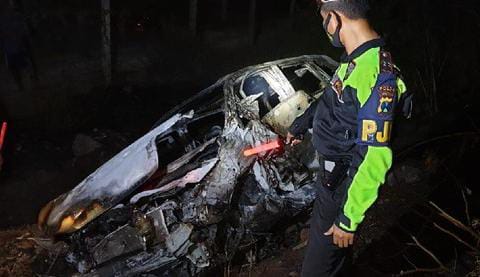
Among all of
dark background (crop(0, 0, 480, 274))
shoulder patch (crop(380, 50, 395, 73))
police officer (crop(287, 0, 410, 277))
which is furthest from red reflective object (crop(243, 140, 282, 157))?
shoulder patch (crop(380, 50, 395, 73))

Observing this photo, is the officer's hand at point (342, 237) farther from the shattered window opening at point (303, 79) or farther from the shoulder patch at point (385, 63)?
the shattered window opening at point (303, 79)

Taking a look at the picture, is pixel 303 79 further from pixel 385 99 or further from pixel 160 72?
pixel 160 72

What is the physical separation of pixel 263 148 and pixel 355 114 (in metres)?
1.65

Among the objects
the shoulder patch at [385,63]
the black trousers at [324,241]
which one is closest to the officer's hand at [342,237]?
the black trousers at [324,241]

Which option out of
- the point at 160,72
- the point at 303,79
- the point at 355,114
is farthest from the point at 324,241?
the point at 160,72

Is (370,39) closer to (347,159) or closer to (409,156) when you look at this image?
(347,159)

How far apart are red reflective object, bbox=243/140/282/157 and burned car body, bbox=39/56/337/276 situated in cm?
3

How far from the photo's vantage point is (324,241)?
2533 mm

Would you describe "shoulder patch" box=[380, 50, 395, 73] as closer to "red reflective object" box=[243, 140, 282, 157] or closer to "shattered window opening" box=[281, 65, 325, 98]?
"red reflective object" box=[243, 140, 282, 157]

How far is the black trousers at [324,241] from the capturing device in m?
2.45

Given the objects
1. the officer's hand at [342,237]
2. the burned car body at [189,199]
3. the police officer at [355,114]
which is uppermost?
the police officer at [355,114]

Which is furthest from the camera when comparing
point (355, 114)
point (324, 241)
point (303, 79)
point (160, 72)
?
point (160, 72)

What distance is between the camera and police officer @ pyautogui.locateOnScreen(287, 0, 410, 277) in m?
1.95

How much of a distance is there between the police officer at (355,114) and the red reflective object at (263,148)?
1300 mm
